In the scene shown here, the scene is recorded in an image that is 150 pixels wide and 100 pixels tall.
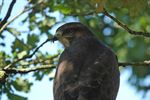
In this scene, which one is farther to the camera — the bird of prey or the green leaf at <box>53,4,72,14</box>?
the green leaf at <box>53,4,72,14</box>

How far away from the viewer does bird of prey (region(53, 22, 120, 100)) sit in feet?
20.1

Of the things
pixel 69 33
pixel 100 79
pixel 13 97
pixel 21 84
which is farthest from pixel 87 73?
→ pixel 21 84

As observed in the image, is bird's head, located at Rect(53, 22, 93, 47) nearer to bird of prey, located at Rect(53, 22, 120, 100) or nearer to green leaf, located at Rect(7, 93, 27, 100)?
bird of prey, located at Rect(53, 22, 120, 100)

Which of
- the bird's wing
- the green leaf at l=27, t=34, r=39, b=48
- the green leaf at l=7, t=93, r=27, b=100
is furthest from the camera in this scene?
the green leaf at l=27, t=34, r=39, b=48

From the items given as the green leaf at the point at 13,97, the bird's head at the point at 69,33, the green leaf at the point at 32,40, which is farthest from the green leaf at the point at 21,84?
the bird's head at the point at 69,33

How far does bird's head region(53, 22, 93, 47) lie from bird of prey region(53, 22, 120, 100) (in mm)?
231

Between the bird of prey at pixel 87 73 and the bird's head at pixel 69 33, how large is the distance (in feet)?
0.76

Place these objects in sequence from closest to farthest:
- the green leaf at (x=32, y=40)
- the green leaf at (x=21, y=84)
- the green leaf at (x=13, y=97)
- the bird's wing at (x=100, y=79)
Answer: the bird's wing at (x=100, y=79)
the green leaf at (x=13, y=97)
the green leaf at (x=21, y=84)
the green leaf at (x=32, y=40)

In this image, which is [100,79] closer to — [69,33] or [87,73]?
[87,73]

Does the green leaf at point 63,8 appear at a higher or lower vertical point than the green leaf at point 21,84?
higher

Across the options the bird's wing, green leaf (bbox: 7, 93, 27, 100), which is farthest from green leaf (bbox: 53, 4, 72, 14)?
the bird's wing

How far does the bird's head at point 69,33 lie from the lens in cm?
733

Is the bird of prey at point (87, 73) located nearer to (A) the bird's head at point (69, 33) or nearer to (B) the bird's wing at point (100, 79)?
(B) the bird's wing at point (100, 79)

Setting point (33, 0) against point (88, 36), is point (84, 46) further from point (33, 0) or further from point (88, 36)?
point (33, 0)
